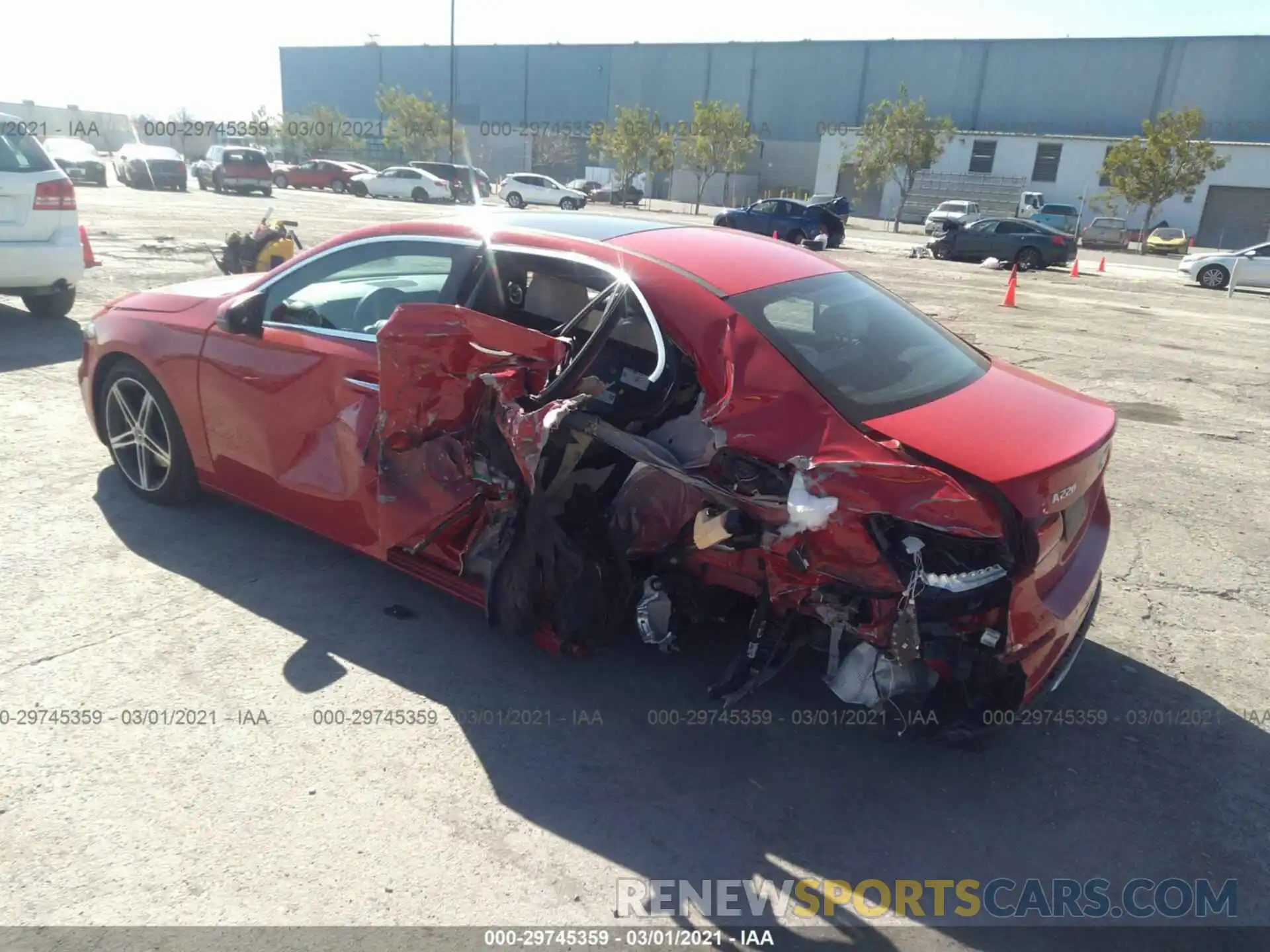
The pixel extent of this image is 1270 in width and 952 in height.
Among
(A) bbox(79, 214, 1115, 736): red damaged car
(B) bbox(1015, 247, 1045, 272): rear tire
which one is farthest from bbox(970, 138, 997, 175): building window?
(A) bbox(79, 214, 1115, 736): red damaged car

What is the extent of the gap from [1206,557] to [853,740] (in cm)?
293

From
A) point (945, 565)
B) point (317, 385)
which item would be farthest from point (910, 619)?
point (317, 385)

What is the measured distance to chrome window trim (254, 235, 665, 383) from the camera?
3246 mm

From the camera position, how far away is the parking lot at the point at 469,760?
8.21ft

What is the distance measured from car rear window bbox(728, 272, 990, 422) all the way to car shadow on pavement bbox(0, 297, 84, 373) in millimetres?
6080

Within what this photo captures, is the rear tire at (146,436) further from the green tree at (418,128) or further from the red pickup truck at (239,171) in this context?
the green tree at (418,128)

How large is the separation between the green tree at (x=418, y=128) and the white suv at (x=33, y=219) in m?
58.2

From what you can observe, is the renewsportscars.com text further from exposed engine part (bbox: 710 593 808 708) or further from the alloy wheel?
the alloy wheel

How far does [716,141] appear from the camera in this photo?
5328 centimetres

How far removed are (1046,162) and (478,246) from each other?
56099mm

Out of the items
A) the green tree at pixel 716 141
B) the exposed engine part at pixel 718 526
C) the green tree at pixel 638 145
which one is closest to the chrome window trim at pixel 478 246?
the exposed engine part at pixel 718 526

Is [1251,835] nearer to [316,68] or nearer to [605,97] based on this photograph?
[605,97]

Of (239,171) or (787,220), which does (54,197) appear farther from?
(239,171)

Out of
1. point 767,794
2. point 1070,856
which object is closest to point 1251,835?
point 1070,856
